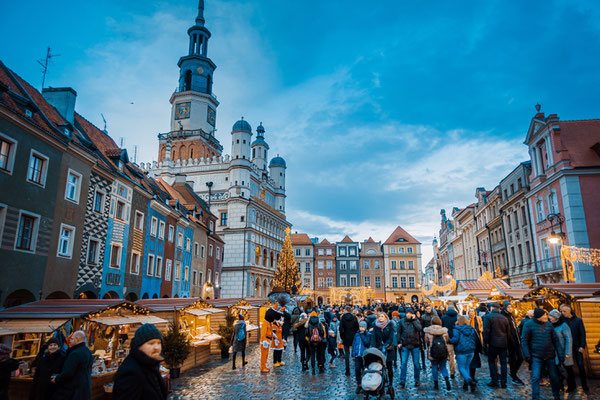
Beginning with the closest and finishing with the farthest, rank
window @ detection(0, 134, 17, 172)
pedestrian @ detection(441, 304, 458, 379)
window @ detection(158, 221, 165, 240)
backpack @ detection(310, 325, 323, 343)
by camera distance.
A: pedestrian @ detection(441, 304, 458, 379) < backpack @ detection(310, 325, 323, 343) < window @ detection(0, 134, 17, 172) < window @ detection(158, 221, 165, 240)

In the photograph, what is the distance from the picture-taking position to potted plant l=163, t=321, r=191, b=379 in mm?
12336

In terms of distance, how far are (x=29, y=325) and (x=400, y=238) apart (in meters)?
82.3

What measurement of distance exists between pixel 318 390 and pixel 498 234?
39519mm

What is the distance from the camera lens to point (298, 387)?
1080cm

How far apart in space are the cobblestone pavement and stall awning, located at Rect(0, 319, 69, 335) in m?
3.14

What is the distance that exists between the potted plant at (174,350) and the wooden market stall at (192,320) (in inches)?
26.7

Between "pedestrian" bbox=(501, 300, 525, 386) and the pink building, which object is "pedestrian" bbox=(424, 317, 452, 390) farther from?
the pink building

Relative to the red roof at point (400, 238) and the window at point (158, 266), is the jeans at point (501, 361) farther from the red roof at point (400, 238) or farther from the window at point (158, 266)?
the red roof at point (400, 238)

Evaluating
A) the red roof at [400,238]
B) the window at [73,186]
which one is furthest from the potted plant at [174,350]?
the red roof at [400,238]

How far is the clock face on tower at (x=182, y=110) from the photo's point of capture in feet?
211

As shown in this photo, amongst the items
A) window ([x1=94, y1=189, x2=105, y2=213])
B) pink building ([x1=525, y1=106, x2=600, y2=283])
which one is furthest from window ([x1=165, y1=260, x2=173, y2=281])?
pink building ([x1=525, y1=106, x2=600, y2=283])

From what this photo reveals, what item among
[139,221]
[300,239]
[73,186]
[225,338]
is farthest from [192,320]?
[300,239]

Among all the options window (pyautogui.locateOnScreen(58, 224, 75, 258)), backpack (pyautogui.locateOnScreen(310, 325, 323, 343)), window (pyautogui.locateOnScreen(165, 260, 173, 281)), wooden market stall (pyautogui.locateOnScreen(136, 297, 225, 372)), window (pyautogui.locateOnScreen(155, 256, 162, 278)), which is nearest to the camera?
backpack (pyautogui.locateOnScreen(310, 325, 323, 343))

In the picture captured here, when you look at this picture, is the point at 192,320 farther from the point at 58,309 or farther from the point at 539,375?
the point at 539,375
